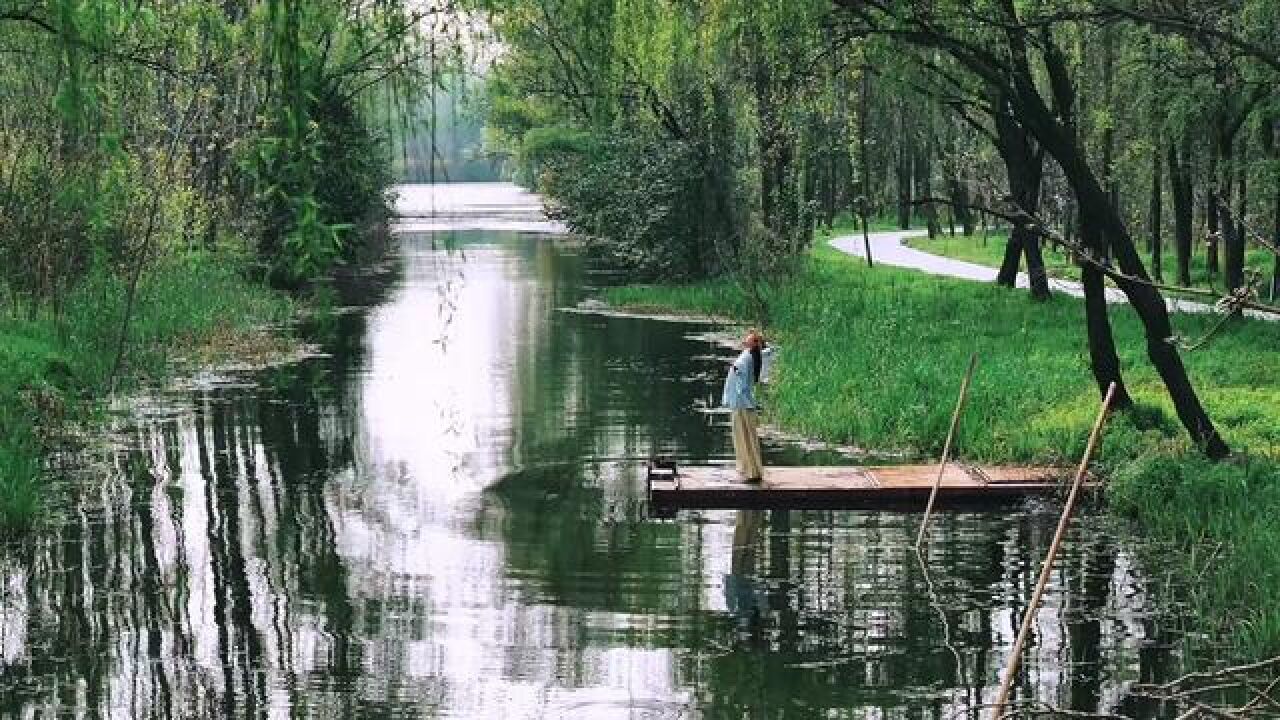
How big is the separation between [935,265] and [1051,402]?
95.3 ft

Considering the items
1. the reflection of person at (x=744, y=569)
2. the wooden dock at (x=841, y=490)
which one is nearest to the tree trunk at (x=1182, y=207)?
the wooden dock at (x=841, y=490)

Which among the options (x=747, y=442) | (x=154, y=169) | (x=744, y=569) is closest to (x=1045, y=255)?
(x=154, y=169)

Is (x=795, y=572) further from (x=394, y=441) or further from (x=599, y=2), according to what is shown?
(x=394, y=441)

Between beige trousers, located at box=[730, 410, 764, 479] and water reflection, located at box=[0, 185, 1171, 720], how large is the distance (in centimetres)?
71

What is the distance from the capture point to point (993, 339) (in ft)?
92.1

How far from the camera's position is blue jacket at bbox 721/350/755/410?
1733 cm

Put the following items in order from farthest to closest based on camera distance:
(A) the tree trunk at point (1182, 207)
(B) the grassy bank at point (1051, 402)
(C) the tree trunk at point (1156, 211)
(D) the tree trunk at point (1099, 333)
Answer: (C) the tree trunk at point (1156, 211), (A) the tree trunk at point (1182, 207), (D) the tree trunk at point (1099, 333), (B) the grassy bank at point (1051, 402)

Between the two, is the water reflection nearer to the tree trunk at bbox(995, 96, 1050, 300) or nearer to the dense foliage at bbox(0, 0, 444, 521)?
the dense foliage at bbox(0, 0, 444, 521)

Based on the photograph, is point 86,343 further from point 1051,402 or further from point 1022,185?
point 1022,185

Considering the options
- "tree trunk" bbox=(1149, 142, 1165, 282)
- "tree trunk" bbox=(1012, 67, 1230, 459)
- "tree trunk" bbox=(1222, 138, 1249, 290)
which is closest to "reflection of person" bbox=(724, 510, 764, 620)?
"tree trunk" bbox=(1012, 67, 1230, 459)

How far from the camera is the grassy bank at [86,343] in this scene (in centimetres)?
1688

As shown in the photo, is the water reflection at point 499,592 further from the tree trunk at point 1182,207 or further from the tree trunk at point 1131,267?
the tree trunk at point 1182,207

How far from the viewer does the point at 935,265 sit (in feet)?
163

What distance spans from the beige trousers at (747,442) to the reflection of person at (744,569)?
1.56 ft
